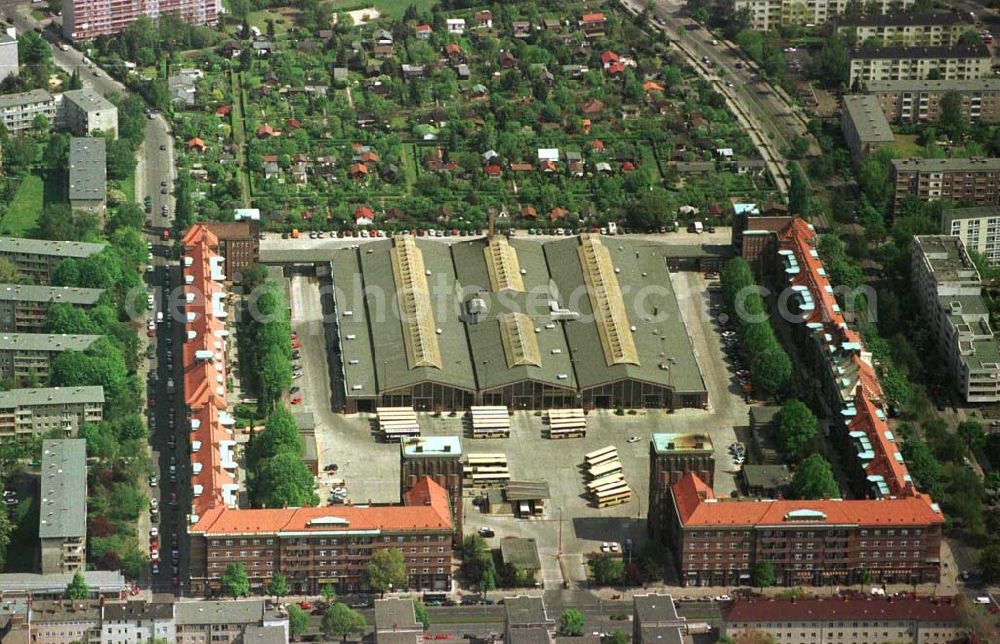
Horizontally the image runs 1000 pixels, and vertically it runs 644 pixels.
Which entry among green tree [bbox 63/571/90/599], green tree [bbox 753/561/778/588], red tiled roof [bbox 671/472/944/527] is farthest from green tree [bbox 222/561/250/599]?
green tree [bbox 753/561/778/588]

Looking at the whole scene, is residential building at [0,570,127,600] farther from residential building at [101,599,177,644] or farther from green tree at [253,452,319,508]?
green tree at [253,452,319,508]

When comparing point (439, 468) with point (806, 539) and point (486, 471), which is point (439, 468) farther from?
point (806, 539)

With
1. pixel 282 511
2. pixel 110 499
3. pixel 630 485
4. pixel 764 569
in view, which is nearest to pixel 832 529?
pixel 764 569

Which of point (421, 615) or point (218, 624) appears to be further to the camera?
point (421, 615)

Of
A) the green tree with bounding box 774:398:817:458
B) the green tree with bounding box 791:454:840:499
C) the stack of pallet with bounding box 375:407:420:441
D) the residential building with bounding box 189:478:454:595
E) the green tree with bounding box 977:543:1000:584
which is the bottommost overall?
the green tree with bounding box 977:543:1000:584

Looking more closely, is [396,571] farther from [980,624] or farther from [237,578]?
[980,624]

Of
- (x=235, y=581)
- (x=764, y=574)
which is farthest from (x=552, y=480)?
(x=235, y=581)
